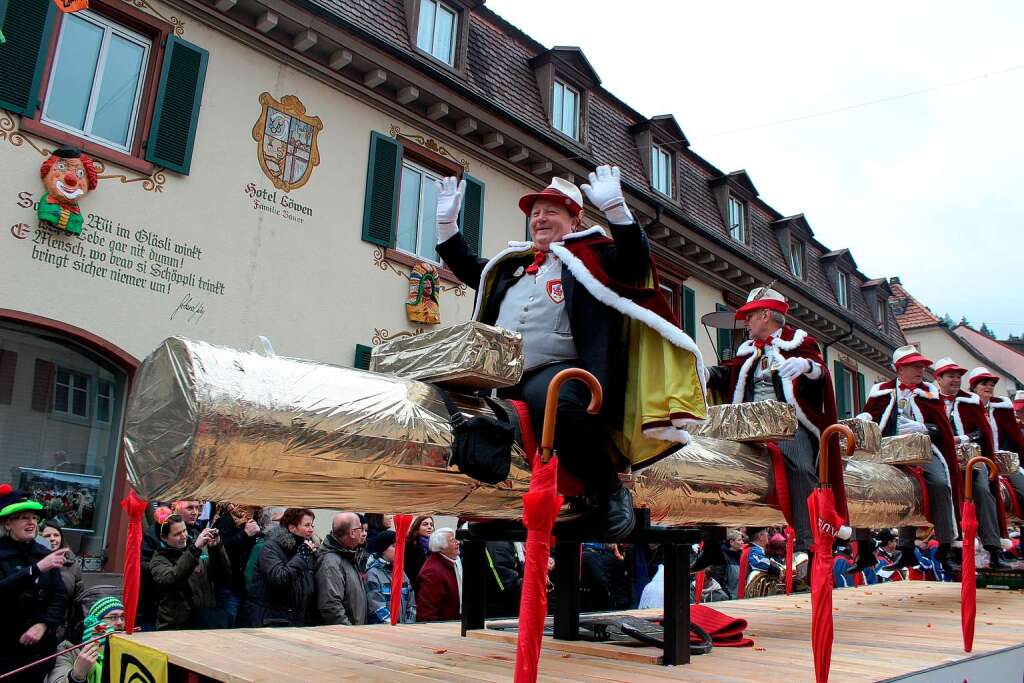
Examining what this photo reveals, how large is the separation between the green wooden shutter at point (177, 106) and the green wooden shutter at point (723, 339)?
423 inches

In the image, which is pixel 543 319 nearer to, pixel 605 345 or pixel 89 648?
pixel 605 345

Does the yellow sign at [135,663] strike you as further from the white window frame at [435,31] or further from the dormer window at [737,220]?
the dormer window at [737,220]

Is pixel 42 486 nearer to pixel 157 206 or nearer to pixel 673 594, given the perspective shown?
pixel 157 206

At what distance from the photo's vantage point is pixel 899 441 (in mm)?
6395

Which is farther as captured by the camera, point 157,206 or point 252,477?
point 157,206

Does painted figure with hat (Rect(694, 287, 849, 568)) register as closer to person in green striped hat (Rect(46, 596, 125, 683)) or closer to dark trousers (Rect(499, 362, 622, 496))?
dark trousers (Rect(499, 362, 622, 496))

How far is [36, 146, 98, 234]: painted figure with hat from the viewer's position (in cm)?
760

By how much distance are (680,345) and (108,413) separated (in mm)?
6844

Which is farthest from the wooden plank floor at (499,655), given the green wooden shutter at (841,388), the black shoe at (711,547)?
the green wooden shutter at (841,388)

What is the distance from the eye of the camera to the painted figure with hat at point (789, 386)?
15.9 feet

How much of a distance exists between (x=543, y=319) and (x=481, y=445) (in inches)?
36.1

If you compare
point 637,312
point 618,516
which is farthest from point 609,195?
point 618,516

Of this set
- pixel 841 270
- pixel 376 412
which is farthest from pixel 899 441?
pixel 841 270

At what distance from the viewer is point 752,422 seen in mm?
4777
